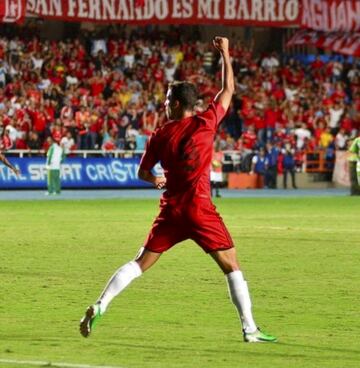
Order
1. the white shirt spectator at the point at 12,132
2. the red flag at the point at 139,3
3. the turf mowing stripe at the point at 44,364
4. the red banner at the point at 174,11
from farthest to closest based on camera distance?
the red flag at the point at 139,3 → the red banner at the point at 174,11 → the white shirt spectator at the point at 12,132 → the turf mowing stripe at the point at 44,364

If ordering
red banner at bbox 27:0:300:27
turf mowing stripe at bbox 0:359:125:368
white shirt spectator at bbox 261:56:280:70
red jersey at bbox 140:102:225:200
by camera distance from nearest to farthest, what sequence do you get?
turf mowing stripe at bbox 0:359:125:368
red jersey at bbox 140:102:225:200
red banner at bbox 27:0:300:27
white shirt spectator at bbox 261:56:280:70

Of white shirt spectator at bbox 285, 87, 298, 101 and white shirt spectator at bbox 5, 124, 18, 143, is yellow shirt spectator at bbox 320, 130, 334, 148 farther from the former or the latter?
white shirt spectator at bbox 5, 124, 18, 143

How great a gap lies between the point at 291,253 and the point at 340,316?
758cm

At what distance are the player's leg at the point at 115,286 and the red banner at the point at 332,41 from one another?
132ft

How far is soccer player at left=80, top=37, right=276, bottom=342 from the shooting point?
10484mm

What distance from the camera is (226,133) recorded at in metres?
46.1

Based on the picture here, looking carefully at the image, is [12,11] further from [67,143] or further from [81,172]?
[81,172]

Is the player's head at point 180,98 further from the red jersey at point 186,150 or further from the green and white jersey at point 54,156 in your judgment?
the green and white jersey at point 54,156

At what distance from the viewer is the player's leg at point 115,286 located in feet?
34.0

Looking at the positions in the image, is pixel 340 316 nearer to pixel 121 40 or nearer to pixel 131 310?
pixel 131 310

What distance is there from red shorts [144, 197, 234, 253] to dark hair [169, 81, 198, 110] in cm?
Answer: 75

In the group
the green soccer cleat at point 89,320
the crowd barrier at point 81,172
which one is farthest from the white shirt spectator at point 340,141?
the green soccer cleat at point 89,320

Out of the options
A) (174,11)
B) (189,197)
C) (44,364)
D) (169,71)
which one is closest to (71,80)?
(169,71)

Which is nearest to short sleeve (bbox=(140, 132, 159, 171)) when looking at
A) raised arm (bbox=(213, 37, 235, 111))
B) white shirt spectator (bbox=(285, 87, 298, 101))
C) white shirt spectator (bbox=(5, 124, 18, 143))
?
raised arm (bbox=(213, 37, 235, 111))
